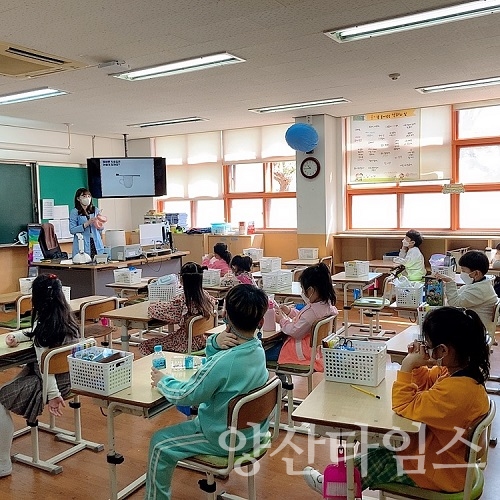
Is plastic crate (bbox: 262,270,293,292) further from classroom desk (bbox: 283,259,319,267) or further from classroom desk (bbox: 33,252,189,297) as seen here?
classroom desk (bbox: 33,252,189,297)

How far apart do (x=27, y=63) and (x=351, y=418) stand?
4160 millimetres

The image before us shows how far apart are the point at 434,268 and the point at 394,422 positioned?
11.6 feet

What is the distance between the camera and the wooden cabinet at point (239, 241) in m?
8.99

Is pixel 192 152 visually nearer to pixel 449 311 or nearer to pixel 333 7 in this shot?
pixel 333 7

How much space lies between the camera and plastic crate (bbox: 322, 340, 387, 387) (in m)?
2.37

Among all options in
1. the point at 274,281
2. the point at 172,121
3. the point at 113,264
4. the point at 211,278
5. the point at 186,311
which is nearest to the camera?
the point at 186,311

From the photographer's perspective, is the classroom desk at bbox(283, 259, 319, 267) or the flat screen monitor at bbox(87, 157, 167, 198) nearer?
the classroom desk at bbox(283, 259, 319, 267)

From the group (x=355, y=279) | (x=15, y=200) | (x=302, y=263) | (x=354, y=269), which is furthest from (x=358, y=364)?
(x=15, y=200)

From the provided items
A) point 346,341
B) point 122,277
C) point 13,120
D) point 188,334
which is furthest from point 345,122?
point 346,341

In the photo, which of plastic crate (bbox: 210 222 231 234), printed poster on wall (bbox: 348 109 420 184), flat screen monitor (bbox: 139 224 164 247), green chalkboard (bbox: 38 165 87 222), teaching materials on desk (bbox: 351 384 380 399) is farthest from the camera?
plastic crate (bbox: 210 222 231 234)

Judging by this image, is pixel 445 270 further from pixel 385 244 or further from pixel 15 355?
pixel 15 355

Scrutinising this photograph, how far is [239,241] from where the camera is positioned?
907 centimetres

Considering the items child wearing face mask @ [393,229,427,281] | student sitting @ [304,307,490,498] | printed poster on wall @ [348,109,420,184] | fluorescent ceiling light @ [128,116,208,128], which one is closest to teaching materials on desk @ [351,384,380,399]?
student sitting @ [304,307,490,498]

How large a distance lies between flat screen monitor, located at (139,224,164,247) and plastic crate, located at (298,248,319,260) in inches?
82.1
